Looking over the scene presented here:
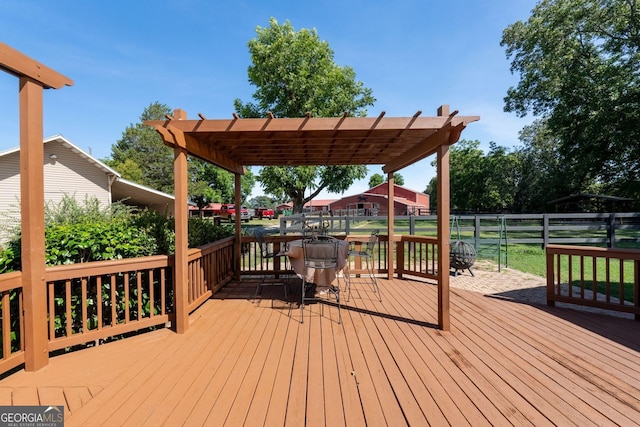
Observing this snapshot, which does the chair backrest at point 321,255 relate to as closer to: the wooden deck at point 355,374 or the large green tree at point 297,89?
the wooden deck at point 355,374

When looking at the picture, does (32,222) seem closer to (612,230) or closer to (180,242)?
(180,242)

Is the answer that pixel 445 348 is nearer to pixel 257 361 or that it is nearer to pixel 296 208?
pixel 257 361

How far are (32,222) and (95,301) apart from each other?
1019mm

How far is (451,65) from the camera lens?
8.45 meters

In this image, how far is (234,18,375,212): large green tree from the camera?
13.1 metres

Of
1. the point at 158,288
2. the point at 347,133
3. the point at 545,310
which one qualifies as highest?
the point at 347,133

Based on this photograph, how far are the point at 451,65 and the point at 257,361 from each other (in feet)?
32.4

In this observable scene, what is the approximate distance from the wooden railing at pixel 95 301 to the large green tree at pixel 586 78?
19133 mm

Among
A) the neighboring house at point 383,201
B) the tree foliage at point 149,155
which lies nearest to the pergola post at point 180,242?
the tree foliage at point 149,155

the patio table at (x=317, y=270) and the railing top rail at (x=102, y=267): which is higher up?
the railing top rail at (x=102, y=267)

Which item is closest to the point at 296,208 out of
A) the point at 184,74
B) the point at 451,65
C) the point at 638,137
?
the point at 184,74

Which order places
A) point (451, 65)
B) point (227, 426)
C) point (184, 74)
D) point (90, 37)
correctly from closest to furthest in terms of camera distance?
point (227, 426) < point (90, 37) < point (451, 65) < point (184, 74)

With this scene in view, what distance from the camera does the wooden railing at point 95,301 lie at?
6.86 ft

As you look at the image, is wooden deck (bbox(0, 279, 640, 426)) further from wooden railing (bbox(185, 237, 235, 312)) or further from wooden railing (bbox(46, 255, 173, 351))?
wooden railing (bbox(185, 237, 235, 312))
